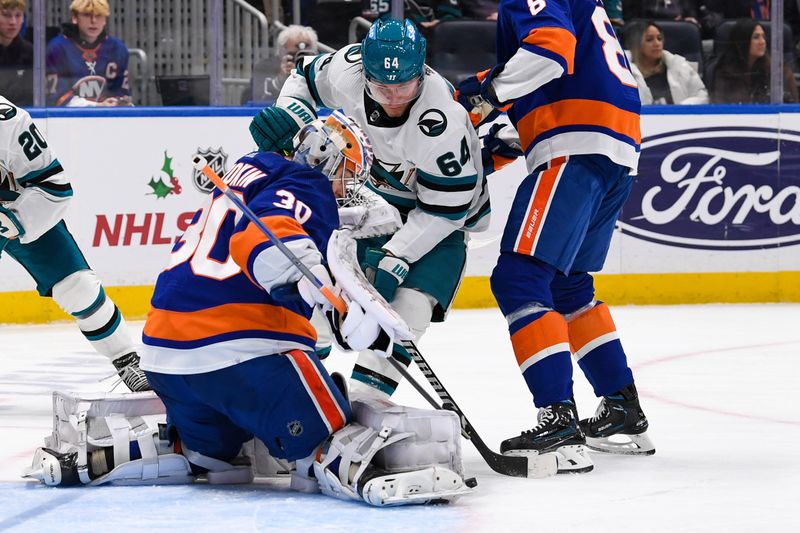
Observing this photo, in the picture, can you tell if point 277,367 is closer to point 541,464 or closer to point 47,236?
point 541,464

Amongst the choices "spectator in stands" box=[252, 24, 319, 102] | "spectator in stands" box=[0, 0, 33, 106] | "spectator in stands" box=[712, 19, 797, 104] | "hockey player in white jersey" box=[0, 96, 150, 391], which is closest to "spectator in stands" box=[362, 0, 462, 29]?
"spectator in stands" box=[252, 24, 319, 102]

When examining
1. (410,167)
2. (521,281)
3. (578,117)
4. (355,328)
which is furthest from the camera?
(410,167)

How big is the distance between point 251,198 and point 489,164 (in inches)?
40.6

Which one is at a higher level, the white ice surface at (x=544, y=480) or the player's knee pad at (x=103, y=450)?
the player's knee pad at (x=103, y=450)

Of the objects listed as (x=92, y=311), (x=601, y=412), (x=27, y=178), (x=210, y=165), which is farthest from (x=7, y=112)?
(x=210, y=165)

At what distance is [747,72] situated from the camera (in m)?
6.88

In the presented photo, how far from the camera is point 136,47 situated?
6.22 m

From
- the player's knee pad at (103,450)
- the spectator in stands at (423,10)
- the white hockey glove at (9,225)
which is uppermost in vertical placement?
the spectator in stands at (423,10)

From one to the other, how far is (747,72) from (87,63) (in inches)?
126

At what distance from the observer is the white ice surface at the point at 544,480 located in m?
2.74

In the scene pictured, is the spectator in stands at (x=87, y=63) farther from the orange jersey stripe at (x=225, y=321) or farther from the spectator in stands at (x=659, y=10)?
the orange jersey stripe at (x=225, y=321)

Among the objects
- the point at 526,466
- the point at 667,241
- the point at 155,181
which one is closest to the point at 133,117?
the point at 155,181

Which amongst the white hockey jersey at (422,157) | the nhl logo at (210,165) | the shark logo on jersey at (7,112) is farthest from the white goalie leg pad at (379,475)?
the nhl logo at (210,165)

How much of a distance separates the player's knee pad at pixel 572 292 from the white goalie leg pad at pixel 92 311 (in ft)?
4.42
